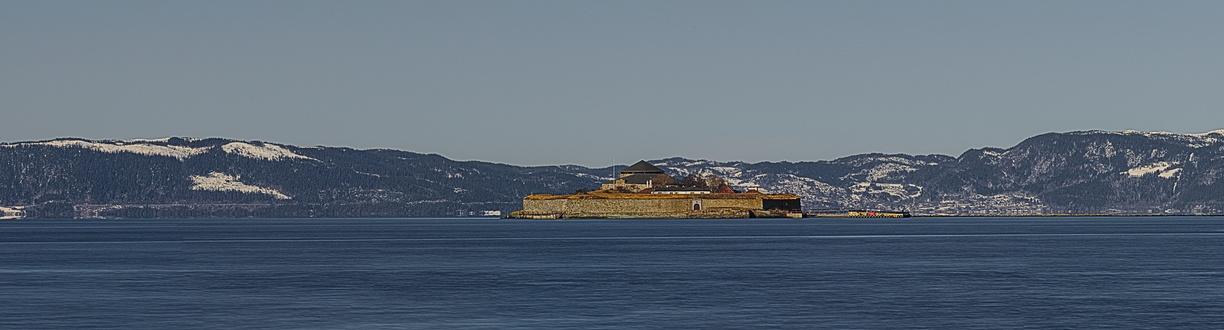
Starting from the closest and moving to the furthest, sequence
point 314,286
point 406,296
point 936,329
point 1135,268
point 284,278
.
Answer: point 936,329, point 406,296, point 314,286, point 284,278, point 1135,268

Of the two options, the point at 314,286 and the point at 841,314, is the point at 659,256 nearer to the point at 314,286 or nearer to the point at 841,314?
the point at 314,286

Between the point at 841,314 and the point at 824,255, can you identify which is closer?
the point at 841,314

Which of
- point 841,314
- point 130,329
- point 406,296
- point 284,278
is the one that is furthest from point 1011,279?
point 130,329

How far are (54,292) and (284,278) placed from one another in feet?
43.4

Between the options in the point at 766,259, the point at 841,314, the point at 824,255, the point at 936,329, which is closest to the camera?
the point at 936,329

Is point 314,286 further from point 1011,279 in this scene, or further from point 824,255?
point 824,255

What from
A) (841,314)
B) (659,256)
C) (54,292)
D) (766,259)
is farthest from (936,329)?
(659,256)

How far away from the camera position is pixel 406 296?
63.9 metres

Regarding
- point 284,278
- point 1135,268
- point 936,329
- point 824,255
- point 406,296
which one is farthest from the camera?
point 824,255

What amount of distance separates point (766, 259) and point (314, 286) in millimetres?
37592

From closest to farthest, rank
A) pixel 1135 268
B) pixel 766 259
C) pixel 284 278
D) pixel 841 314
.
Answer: pixel 841 314
pixel 284 278
pixel 1135 268
pixel 766 259

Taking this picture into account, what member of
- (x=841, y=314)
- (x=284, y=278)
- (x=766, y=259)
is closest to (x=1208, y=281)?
(x=841, y=314)

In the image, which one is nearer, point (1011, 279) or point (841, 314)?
point (841, 314)

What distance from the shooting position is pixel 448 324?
51312mm
